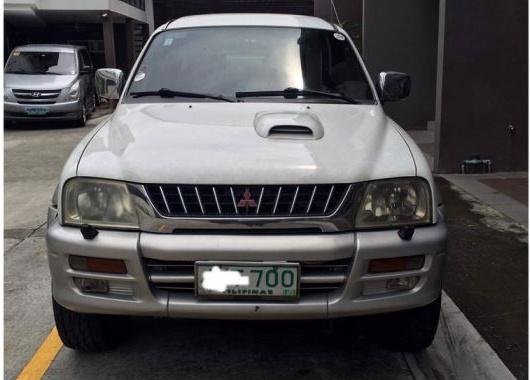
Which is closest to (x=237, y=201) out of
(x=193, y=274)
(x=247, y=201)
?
(x=247, y=201)

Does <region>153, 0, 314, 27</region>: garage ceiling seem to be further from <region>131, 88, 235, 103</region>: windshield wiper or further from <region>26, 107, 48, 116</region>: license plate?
<region>131, 88, 235, 103</region>: windshield wiper

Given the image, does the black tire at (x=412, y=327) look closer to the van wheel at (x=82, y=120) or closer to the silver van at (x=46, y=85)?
the silver van at (x=46, y=85)

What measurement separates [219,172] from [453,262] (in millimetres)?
2595

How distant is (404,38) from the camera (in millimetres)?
11578

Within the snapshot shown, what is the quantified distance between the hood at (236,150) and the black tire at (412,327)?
2.62 feet

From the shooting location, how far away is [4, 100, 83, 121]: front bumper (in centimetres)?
1277

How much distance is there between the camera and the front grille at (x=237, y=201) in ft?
8.64

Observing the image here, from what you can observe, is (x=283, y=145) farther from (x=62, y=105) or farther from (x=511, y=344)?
(x=62, y=105)

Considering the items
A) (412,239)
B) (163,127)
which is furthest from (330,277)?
(163,127)

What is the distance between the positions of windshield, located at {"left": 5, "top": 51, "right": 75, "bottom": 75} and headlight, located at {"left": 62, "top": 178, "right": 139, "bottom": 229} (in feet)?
38.7

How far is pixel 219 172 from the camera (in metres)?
2.64

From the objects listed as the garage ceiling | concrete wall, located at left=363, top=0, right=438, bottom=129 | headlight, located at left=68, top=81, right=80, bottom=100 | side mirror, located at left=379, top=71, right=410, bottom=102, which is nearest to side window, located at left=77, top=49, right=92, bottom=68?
headlight, located at left=68, top=81, right=80, bottom=100

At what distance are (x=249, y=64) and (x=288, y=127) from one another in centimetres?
103

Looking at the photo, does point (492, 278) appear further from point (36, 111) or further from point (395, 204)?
point (36, 111)
